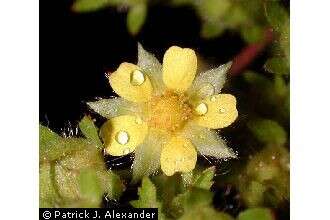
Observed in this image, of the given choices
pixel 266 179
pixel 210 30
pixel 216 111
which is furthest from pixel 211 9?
pixel 266 179

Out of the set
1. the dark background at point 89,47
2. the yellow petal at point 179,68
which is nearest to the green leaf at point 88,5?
the dark background at point 89,47

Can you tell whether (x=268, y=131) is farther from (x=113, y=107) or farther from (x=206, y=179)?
(x=113, y=107)

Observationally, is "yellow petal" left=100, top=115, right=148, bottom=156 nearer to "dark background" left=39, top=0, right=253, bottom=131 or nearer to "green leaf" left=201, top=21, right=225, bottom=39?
"dark background" left=39, top=0, right=253, bottom=131

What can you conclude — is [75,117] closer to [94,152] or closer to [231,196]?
[94,152]

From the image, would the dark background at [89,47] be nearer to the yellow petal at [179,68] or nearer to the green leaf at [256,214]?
the yellow petal at [179,68]

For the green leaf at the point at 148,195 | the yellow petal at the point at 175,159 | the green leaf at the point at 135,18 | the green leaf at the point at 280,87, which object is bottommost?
the green leaf at the point at 148,195

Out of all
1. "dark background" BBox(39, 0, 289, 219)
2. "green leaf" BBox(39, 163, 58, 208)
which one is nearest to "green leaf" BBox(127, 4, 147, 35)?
"dark background" BBox(39, 0, 289, 219)
